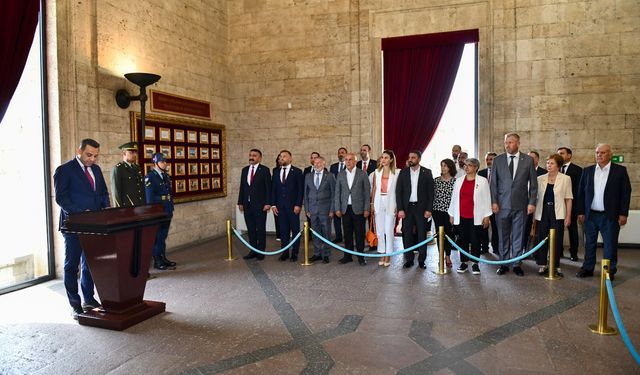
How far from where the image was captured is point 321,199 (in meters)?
7.32

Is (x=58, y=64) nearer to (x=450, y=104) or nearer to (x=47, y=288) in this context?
(x=47, y=288)

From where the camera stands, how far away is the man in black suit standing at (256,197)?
7.71 m

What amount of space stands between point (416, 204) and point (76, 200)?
435cm

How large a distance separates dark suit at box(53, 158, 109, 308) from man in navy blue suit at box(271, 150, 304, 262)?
10.4ft

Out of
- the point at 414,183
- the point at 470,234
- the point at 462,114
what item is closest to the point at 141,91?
the point at 414,183

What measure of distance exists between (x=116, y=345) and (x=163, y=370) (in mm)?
784

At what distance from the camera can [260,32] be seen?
412 inches

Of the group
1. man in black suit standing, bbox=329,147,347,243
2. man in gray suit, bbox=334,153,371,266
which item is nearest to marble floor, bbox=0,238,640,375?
man in gray suit, bbox=334,153,371,266

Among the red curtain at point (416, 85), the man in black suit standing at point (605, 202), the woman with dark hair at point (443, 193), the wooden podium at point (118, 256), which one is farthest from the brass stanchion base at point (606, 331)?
the red curtain at point (416, 85)

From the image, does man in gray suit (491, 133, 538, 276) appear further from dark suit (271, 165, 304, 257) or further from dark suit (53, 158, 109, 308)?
dark suit (53, 158, 109, 308)

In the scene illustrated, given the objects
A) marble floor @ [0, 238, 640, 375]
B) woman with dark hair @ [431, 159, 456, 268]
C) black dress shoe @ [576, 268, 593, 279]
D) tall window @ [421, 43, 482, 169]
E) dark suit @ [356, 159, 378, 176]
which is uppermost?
tall window @ [421, 43, 482, 169]

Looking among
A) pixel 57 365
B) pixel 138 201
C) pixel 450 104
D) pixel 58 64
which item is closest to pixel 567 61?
pixel 450 104

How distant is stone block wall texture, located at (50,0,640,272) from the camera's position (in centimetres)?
718

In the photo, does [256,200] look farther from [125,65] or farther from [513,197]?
[513,197]
